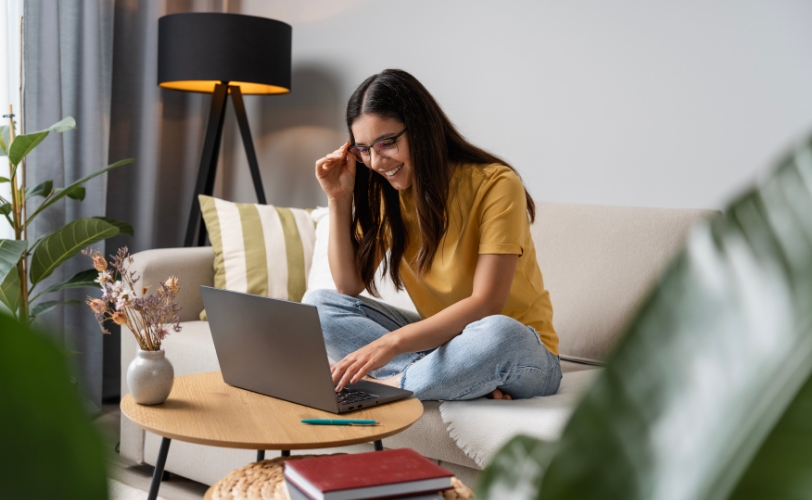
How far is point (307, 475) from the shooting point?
2.87 feet

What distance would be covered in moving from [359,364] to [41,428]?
1292 mm

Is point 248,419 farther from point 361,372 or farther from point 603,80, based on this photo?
point 603,80

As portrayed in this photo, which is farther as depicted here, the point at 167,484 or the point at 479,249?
the point at 167,484

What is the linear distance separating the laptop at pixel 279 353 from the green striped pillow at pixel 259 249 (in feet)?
2.81

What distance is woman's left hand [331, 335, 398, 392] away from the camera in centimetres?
135

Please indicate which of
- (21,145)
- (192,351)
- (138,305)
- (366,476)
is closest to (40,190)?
(21,145)

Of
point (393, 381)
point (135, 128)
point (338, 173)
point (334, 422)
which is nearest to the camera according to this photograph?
point (334, 422)

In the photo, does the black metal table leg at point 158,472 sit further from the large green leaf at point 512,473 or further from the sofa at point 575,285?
the large green leaf at point 512,473

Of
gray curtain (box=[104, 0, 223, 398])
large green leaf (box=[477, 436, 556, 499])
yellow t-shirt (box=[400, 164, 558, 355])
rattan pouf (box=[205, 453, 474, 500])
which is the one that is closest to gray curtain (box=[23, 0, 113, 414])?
gray curtain (box=[104, 0, 223, 398])

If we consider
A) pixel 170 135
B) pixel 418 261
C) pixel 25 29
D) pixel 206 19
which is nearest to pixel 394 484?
pixel 418 261

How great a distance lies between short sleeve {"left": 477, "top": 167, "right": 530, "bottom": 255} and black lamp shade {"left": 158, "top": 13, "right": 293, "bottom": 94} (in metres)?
1.25

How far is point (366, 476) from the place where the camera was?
862mm

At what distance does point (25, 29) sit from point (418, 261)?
1675 mm

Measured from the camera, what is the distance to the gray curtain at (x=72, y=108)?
2.54 m
